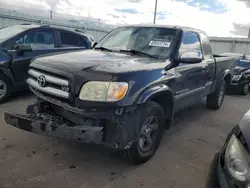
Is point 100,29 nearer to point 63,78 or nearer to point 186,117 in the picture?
point 186,117

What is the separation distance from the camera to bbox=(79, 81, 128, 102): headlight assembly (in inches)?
97.1

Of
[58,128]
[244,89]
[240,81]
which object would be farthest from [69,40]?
[244,89]

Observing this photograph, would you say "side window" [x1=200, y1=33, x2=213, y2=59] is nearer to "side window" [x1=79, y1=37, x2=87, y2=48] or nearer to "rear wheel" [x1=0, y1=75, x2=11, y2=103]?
"side window" [x1=79, y1=37, x2=87, y2=48]

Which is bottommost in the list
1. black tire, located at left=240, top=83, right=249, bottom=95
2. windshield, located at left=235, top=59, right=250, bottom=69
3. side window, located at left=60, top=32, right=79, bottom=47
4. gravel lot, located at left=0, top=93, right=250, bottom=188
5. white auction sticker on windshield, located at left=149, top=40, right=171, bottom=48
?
black tire, located at left=240, top=83, right=249, bottom=95

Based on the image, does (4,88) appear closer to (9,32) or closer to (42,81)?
(9,32)

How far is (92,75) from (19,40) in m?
3.48

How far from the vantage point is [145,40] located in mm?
3754

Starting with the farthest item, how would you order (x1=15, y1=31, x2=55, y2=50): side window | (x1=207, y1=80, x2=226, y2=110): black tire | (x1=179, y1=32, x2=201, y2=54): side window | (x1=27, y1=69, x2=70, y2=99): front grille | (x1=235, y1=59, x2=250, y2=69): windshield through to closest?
(x1=235, y1=59, x2=250, y2=69): windshield → (x1=207, y1=80, x2=226, y2=110): black tire → (x1=15, y1=31, x2=55, y2=50): side window → (x1=179, y1=32, x2=201, y2=54): side window → (x1=27, y1=69, x2=70, y2=99): front grille

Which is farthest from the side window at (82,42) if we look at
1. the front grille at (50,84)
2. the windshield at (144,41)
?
the front grille at (50,84)

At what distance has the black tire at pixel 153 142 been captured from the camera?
286cm

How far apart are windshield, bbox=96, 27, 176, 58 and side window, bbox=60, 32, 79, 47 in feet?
7.47

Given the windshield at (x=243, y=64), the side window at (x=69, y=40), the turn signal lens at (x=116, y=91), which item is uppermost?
the side window at (x=69, y=40)

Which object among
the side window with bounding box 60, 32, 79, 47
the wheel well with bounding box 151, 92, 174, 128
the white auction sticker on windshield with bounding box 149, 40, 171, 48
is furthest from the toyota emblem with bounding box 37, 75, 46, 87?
the side window with bounding box 60, 32, 79, 47

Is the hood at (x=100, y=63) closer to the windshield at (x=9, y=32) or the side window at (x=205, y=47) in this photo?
the side window at (x=205, y=47)
